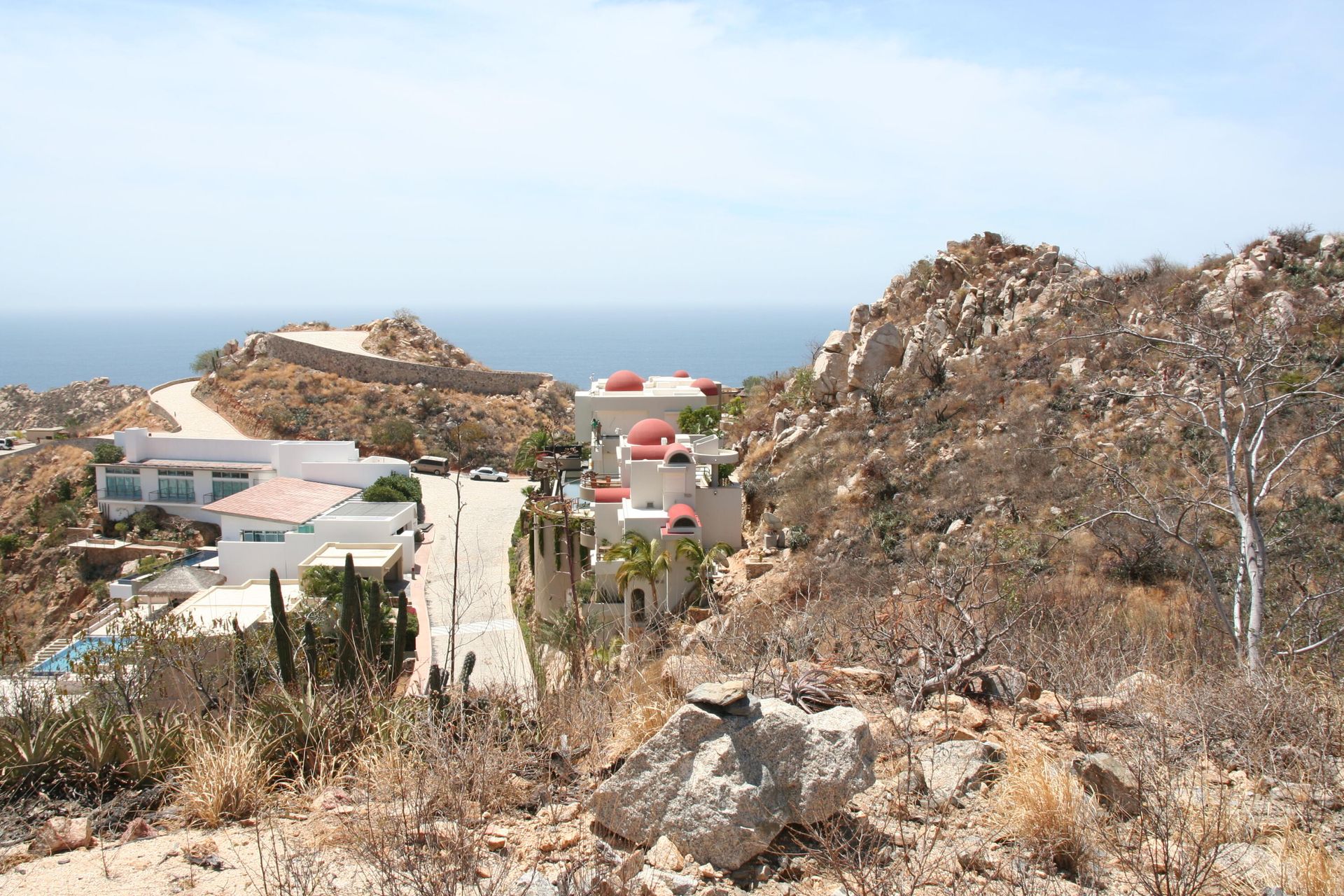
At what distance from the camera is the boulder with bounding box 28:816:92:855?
12.5 ft

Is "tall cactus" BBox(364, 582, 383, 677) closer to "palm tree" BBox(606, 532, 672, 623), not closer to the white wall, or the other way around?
"palm tree" BBox(606, 532, 672, 623)

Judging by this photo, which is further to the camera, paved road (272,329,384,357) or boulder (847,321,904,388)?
paved road (272,329,384,357)

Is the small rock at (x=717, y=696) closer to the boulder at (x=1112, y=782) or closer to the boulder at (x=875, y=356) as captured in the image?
the boulder at (x=1112, y=782)

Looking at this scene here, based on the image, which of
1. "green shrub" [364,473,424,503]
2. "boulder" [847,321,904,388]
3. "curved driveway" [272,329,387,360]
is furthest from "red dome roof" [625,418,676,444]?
"curved driveway" [272,329,387,360]

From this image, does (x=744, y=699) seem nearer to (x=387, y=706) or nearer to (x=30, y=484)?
(x=387, y=706)

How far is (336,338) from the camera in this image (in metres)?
47.8

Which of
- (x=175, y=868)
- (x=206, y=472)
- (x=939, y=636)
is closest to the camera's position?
(x=175, y=868)

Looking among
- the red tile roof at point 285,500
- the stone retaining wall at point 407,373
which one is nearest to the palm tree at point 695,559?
the red tile roof at point 285,500

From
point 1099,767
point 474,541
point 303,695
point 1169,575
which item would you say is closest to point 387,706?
point 303,695

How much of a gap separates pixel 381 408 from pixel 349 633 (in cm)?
3493

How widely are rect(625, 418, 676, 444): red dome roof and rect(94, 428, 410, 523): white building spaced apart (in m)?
12.8

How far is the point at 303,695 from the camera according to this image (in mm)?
5062

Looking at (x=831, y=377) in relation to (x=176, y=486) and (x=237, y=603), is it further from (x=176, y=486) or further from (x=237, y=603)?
(x=176, y=486)

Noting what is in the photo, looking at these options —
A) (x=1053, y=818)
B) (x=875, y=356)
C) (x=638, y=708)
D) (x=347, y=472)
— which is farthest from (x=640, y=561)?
(x=347, y=472)
